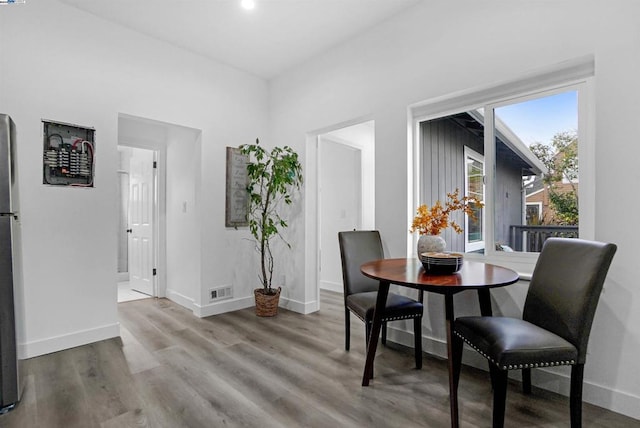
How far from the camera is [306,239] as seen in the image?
12.1 ft

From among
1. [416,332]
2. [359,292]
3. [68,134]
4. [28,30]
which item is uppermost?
[28,30]

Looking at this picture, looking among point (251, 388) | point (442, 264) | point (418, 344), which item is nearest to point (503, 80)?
point (442, 264)

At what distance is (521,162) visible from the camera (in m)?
2.36

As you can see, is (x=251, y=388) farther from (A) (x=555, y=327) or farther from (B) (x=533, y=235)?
(B) (x=533, y=235)

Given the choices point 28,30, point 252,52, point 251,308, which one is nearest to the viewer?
point 28,30

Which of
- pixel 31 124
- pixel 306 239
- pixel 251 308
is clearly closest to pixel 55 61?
pixel 31 124

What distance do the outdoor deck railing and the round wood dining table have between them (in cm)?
40

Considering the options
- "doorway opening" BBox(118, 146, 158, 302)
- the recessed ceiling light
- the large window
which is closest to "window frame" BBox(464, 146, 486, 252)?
the large window

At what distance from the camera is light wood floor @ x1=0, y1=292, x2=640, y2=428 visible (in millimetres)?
1719

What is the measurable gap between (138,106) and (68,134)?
65cm

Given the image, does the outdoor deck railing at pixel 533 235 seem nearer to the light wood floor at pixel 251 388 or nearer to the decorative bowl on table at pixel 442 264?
the decorative bowl on table at pixel 442 264

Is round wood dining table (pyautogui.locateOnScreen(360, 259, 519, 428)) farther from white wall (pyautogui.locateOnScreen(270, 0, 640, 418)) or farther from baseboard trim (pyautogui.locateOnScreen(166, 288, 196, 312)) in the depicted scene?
baseboard trim (pyautogui.locateOnScreen(166, 288, 196, 312))

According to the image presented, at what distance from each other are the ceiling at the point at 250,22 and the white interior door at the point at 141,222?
1902mm

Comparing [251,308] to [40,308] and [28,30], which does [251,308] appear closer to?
[40,308]
